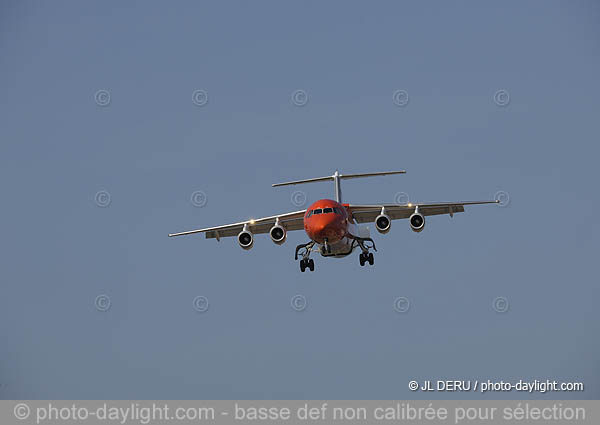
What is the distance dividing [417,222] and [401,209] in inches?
115

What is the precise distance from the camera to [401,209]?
2399 inches

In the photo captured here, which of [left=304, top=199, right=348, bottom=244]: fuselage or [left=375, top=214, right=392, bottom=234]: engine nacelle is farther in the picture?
[left=375, top=214, right=392, bottom=234]: engine nacelle

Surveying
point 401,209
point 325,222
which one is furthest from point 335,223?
point 401,209

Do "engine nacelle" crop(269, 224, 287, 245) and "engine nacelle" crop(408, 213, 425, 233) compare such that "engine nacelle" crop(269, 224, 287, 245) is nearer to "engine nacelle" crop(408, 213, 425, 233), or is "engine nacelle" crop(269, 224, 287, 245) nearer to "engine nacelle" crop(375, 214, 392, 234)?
"engine nacelle" crop(375, 214, 392, 234)

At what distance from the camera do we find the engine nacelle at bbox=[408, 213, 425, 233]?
5797 centimetres

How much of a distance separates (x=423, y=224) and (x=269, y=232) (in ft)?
29.9

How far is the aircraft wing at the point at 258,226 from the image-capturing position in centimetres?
6051

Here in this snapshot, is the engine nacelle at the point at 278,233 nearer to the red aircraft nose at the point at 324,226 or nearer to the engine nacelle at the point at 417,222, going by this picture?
the red aircraft nose at the point at 324,226

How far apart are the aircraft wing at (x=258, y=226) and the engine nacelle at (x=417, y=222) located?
5.13 metres

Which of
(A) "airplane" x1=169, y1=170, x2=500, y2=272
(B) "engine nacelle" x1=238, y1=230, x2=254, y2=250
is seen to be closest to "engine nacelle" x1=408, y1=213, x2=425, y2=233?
(A) "airplane" x1=169, y1=170, x2=500, y2=272

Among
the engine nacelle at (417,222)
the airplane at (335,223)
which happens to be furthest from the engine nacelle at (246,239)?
the engine nacelle at (417,222)
